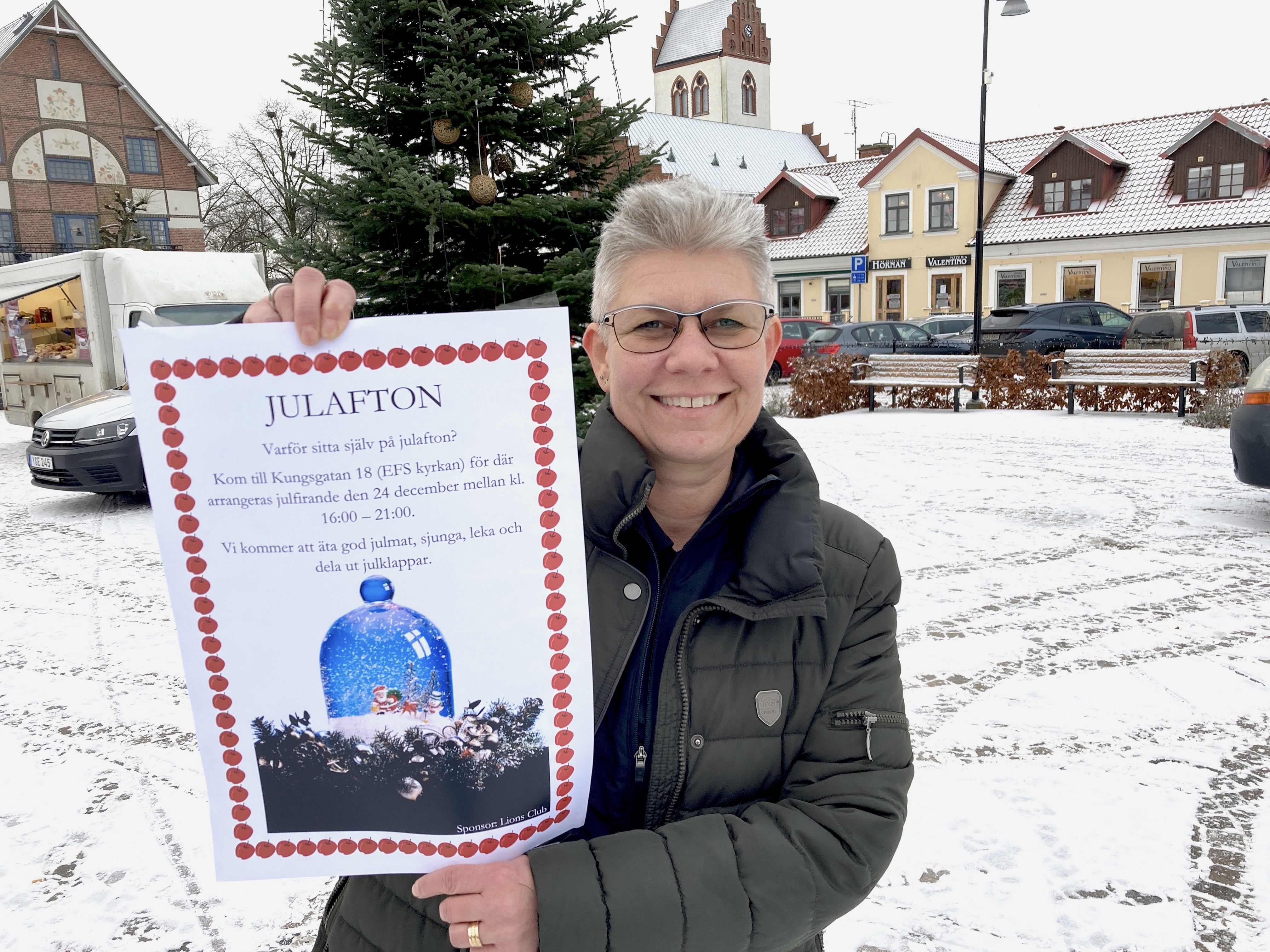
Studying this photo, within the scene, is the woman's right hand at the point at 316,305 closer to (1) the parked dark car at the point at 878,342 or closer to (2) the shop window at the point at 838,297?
(1) the parked dark car at the point at 878,342

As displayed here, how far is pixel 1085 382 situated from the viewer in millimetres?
15203

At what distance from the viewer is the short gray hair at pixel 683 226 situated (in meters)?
1.51

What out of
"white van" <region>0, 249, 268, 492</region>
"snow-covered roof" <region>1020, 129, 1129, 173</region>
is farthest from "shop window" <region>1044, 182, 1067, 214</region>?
"white van" <region>0, 249, 268, 492</region>

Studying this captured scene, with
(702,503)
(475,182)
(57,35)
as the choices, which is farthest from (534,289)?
(57,35)

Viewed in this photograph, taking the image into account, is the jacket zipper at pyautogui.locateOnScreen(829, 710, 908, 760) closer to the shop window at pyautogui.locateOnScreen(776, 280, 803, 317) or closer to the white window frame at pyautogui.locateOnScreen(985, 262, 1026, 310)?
the white window frame at pyautogui.locateOnScreen(985, 262, 1026, 310)

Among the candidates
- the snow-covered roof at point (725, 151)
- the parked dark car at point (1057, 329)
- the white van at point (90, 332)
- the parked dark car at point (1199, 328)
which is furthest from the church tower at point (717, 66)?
the white van at point (90, 332)

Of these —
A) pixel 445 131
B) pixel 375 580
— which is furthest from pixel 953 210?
pixel 375 580

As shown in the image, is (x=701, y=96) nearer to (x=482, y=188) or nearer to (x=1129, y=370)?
(x=1129, y=370)

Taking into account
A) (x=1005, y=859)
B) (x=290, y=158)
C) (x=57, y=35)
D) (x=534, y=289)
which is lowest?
(x=1005, y=859)

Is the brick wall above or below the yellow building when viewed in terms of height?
above

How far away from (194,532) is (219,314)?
12486 mm

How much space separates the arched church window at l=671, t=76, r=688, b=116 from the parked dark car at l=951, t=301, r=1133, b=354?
51.2 meters

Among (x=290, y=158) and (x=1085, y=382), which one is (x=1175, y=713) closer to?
(x=1085, y=382)

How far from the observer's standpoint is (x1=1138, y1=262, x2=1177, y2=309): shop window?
1195 inches
